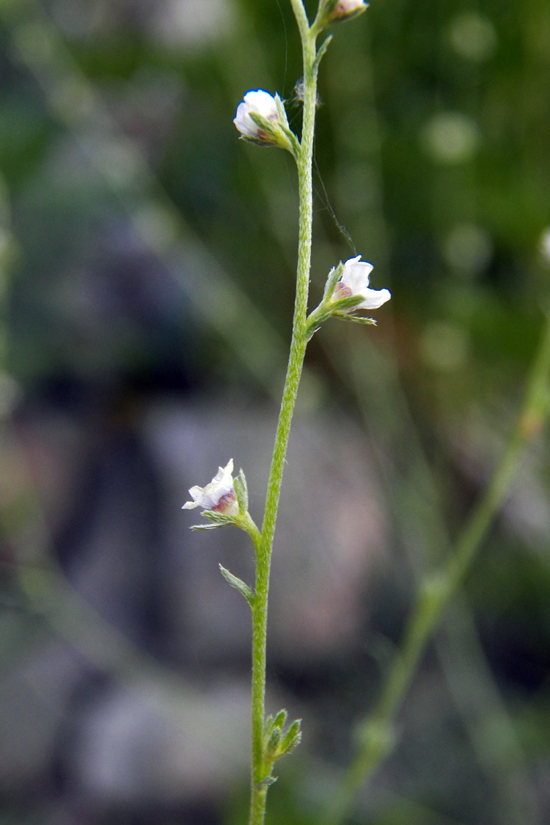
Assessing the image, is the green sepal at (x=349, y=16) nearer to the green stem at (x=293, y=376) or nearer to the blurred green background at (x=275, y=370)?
the green stem at (x=293, y=376)

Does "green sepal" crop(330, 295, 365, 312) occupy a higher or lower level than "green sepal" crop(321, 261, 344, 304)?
lower

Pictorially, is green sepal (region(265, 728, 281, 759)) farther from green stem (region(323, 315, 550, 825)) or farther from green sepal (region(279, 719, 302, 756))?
green stem (region(323, 315, 550, 825))

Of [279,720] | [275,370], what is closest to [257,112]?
[279,720]

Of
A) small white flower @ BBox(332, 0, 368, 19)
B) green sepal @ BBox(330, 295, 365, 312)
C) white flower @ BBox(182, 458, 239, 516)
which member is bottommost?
white flower @ BBox(182, 458, 239, 516)

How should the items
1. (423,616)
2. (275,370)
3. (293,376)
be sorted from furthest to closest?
(275,370)
(423,616)
(293,376)

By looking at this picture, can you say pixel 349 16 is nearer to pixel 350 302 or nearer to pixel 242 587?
pixel 350 302

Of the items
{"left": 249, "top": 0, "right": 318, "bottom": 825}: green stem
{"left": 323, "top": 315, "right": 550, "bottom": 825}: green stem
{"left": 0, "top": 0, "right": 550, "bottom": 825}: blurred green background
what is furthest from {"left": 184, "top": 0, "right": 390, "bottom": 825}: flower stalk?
{"left": 0, "top": 0, "right": 550, "bottom": 825}: blurred green background
